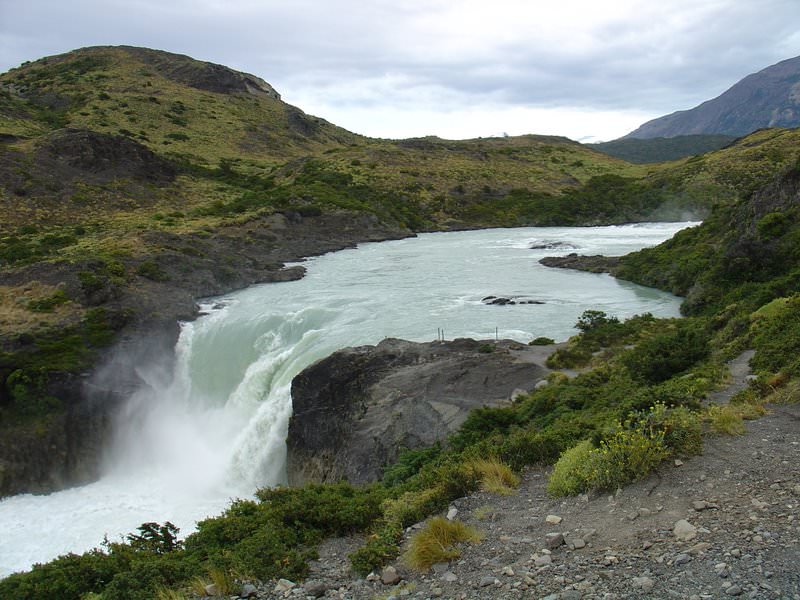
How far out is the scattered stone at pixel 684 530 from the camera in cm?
645

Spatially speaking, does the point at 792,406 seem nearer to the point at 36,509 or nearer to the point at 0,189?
the point at 36,509

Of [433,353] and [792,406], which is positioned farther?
[433,353]

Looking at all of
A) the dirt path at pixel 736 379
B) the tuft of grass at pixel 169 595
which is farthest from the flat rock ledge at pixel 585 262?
the tuft of grass at pixel 169 595

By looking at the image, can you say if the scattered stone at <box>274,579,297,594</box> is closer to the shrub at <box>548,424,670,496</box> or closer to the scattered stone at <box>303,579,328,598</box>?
the scattered stone at <box>303,579,328,598</box>

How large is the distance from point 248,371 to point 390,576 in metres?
19.3

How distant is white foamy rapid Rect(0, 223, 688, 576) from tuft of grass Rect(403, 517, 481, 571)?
12857 mm

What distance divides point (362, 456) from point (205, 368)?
1245cm

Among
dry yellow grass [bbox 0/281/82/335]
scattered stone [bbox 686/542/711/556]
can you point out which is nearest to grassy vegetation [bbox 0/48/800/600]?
dry yellow grass [bbox 0/281/82/335]

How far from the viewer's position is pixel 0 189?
168ft

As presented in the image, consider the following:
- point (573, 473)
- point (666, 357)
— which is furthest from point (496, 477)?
point (666, 357)

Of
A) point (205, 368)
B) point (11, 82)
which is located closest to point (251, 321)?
point (205, 368)

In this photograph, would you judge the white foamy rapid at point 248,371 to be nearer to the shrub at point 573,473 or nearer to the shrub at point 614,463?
the shrub at point 573,473

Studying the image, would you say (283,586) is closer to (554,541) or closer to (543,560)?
(543,560)

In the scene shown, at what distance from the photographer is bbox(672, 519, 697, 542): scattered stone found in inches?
254
